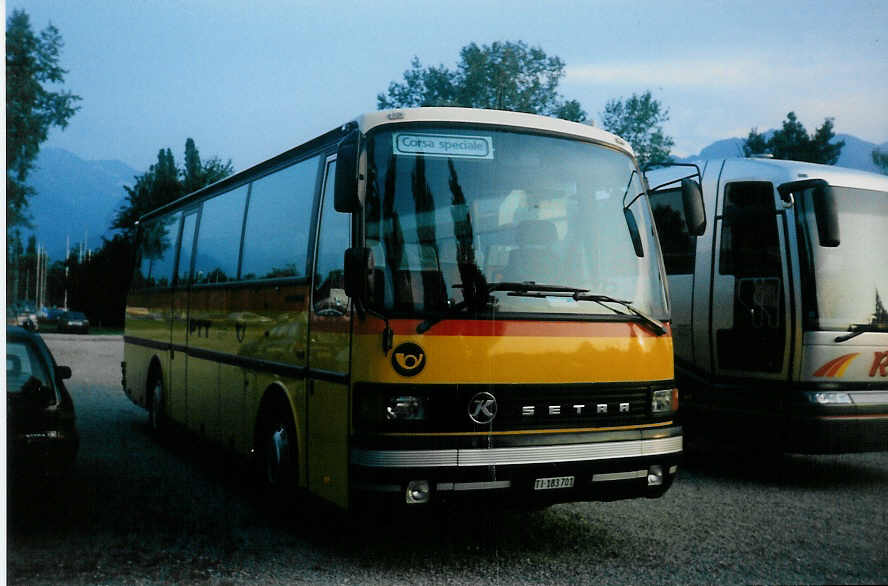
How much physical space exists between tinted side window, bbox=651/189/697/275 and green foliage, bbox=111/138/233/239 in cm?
3263

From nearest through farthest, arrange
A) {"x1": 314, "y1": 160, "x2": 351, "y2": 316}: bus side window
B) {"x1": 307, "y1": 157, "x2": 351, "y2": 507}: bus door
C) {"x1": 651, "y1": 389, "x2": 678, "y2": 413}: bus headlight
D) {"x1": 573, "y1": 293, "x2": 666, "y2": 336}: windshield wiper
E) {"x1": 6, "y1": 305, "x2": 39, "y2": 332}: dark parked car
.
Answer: {"x1": 307, "y1": 157, "x2": 351, "y2": 507}: bus door < {"x1": 573, "y1": 293, "x2": 666, "y2": 336}: windshield wiper < {"x1": 314, "y1": 160, "x2": 351, "y2": 316}: bus side window < {"x1": 651, "y1": 389, "x2": 678, "y2": 413}: bus headlight < {"x1": 6, "y1": 305, "x2": 39, "y2": 332}: dark parked car

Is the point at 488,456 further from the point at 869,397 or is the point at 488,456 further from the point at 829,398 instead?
the point at 869,397

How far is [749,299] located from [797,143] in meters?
41.9

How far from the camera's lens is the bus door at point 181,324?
1040 cm

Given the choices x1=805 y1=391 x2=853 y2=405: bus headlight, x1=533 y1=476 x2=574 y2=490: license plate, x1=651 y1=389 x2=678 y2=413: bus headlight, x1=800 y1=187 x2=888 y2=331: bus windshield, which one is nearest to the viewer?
x1=533 y1=476 x2=574 y2=490: license plate

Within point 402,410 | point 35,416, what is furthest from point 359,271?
point 35,416

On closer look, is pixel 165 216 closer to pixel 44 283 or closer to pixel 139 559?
pixel 139 559

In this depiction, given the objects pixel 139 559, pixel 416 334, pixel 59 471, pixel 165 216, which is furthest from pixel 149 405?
pixel 416 334

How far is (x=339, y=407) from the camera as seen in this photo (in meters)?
5.89

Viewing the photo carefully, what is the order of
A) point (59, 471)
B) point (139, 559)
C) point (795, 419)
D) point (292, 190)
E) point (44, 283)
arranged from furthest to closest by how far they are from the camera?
point (44, 283) → point (795, 419) → point (292, 190) → point (59, 471) → point (139, 559)

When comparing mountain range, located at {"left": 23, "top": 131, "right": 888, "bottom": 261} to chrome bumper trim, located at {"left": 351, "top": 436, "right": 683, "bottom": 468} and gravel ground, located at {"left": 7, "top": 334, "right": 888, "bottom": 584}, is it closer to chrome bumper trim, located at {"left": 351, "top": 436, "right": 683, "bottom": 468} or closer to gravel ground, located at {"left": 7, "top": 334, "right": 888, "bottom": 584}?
gravel ground, located at {"left": 7, "top": 334, "right": 888, "bottom": 584}

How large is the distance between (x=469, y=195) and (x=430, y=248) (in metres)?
0.44

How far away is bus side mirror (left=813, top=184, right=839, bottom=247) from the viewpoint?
307 inches

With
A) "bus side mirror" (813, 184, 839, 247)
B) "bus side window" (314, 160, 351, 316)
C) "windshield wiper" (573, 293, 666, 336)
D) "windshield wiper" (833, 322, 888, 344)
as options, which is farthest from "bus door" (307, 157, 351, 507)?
"windshield wiper" (833, 322, 888, 344)
